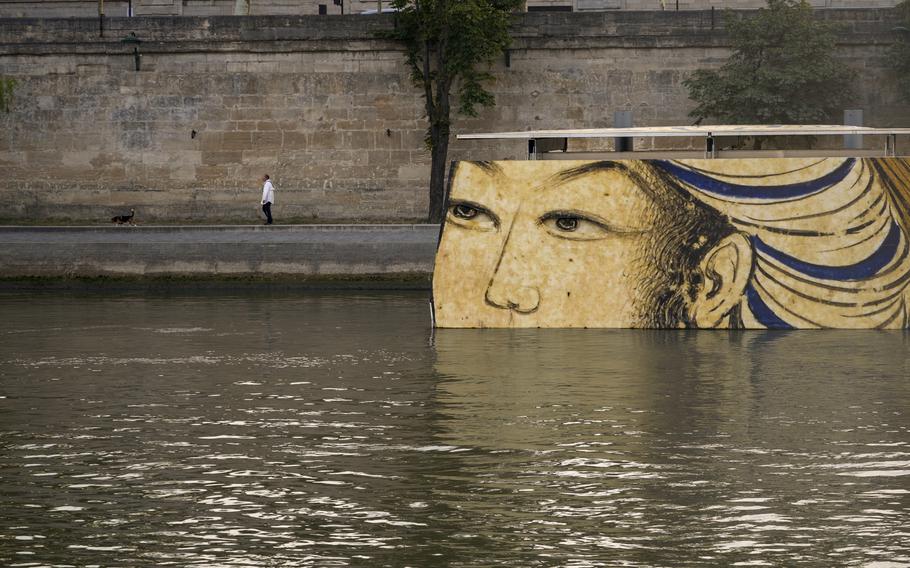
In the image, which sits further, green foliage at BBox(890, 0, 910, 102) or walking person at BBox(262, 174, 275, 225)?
green foliage at BBox(890, 0, 910, 102)

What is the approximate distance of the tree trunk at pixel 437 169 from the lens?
136ft

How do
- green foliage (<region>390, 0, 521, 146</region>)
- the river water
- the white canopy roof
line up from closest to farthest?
the river water, the white canopy roof, green foliage (<region>390, 0, 521, 146</region>)

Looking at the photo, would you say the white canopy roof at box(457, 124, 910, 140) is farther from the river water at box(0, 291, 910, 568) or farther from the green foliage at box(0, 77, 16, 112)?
the green foliage at box(0, 77, 16, 112)

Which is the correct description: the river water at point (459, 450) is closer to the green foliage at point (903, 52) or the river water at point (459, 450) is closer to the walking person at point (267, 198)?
the walking person at point (267, 198)

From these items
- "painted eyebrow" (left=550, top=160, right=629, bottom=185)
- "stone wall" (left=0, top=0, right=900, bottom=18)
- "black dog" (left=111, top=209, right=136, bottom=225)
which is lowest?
"black dog" (left=111, top=209, right=136, bottom=225)

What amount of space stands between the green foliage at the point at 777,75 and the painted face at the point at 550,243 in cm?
1589

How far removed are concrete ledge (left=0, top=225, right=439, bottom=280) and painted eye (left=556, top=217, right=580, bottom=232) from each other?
942cm

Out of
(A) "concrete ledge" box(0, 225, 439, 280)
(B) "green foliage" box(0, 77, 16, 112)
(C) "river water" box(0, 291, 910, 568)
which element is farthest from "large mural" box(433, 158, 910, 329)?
(B) "green foliage" box(0, 77, 16, 112)

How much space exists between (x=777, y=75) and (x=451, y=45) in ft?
24.5

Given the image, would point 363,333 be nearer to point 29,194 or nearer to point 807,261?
point 807,261

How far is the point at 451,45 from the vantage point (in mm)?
41562

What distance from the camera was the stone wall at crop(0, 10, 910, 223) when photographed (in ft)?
139

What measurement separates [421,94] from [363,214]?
126 inches

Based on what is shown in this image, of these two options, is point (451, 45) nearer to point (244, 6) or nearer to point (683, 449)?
point (244, 6)
